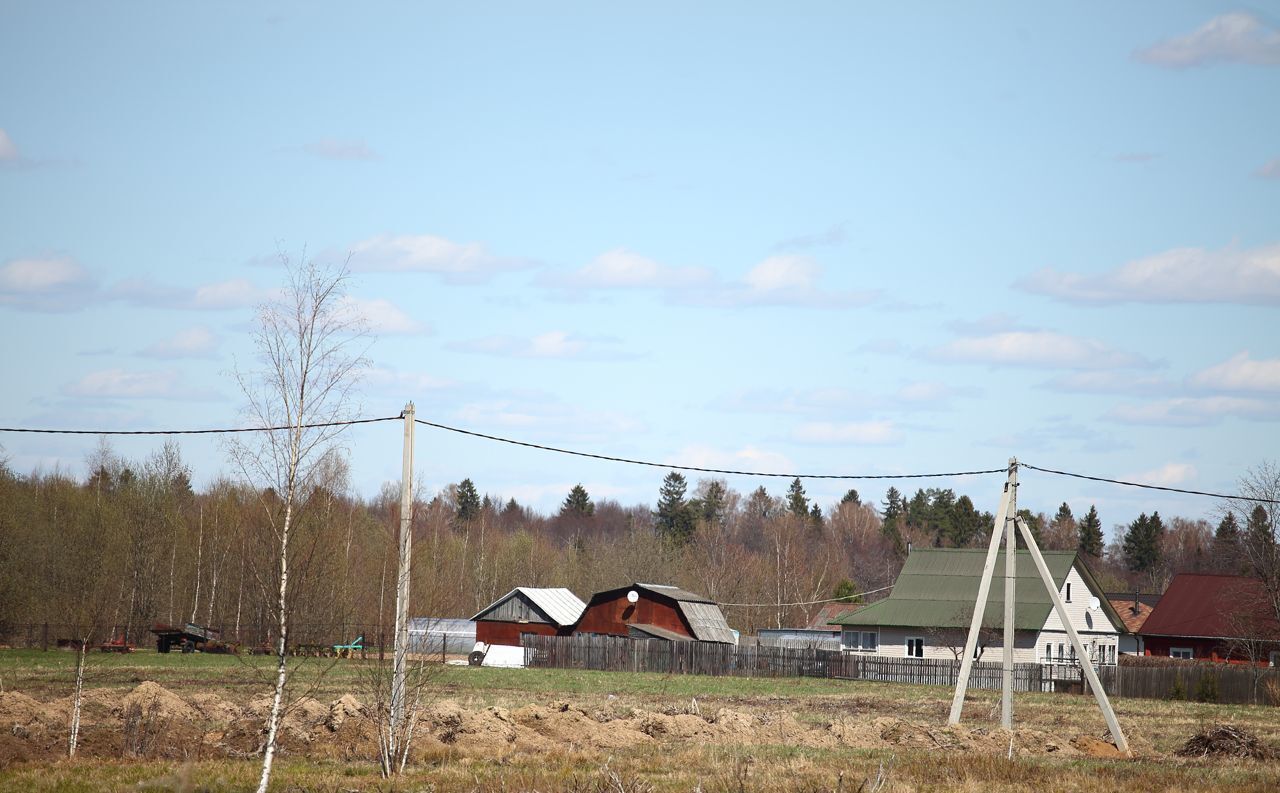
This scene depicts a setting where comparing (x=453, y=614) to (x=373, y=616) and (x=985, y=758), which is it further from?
(x=985, y=758)

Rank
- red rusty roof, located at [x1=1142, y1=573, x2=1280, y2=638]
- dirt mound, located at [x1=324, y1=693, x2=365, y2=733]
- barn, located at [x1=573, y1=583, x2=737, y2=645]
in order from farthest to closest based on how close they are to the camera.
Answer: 1. red rusty roof, located at [x1=1142, y1=573, x2=1280, y2=638]
2. barn, located at [x1=573, y1=583, x2=737, y2=645]
3. dirt mound, located at [x1=324, y1=693, x2=365, y2=733]

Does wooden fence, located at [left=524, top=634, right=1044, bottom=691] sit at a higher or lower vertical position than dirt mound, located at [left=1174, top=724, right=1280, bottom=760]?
lower

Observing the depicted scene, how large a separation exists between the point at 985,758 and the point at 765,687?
26152 millimetres

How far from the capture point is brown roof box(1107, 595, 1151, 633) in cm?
8469

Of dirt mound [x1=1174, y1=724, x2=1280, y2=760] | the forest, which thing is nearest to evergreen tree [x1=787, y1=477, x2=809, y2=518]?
the forest

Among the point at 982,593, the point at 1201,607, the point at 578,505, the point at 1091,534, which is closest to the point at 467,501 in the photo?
the point at 578,505

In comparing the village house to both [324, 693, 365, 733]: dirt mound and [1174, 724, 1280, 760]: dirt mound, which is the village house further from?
[324, 693, 365, 733]: dirt mound

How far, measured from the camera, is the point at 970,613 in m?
60.0

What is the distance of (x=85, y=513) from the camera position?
6750 cm

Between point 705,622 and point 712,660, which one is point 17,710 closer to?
point 712,660

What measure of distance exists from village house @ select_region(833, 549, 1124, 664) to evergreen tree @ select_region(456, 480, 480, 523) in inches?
3947

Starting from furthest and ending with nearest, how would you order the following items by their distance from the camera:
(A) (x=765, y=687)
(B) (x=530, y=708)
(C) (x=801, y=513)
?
(C) (x=801, y=513) → (A) (x=765, y=687) → (B) (x=530, y=708)

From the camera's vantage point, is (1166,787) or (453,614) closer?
(1166,787)

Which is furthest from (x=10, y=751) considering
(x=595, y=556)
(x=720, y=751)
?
(x=595, y=556)
